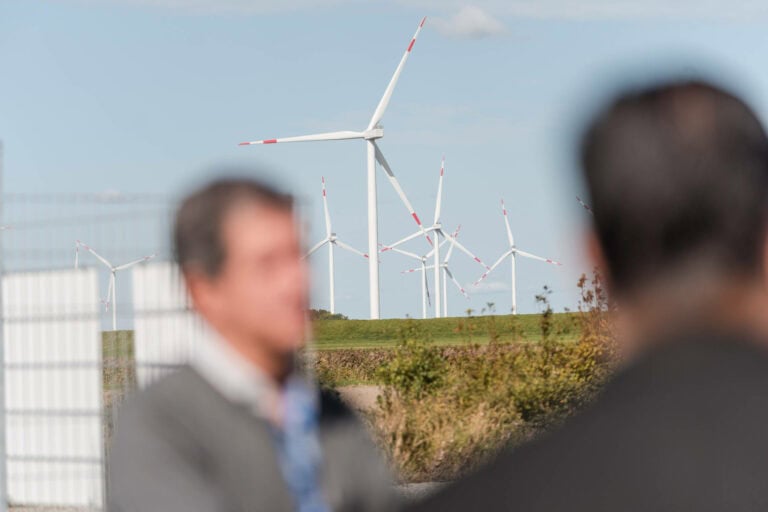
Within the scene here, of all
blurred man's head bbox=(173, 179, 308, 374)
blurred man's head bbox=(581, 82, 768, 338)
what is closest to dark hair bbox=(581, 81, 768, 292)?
blurred man's head bbox=(581, 82, 768, 338)

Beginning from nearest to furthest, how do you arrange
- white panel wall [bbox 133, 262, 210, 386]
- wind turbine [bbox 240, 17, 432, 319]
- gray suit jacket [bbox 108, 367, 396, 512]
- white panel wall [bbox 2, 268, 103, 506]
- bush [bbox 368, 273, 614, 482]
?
gray suit jacket [bbox 108, 367, 396, 512] < white panel wall [bbox 133, 262, 210, 386] < white panel wall [bbox 2, 268, 103, 506] < bush [bbox 368, 273, 614, 482] < wind turbine [bbox 240, 17, 432, 319]

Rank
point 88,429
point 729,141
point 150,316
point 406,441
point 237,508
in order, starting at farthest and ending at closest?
point 406,441 → point 88,429 → point 150,316 → point 237,508 → point 729,141

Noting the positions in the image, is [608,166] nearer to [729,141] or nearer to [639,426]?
[729,141]

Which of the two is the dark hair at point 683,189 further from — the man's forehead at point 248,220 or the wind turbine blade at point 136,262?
the wind turbine blade at point 136,262

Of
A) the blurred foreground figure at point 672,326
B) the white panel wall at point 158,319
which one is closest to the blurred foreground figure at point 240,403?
the blurred foreground figure at point 672,326

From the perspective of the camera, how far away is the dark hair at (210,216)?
2.01m

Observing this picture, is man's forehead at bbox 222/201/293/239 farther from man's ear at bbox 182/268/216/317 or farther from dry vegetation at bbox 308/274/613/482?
dry vegetation at bbox 308/274/613/482

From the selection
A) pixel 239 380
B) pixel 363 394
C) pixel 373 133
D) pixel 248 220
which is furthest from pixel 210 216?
pixel 373 133

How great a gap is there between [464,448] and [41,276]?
4.63 meters

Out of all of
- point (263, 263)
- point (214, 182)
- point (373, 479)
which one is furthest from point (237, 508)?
point (214, 182)

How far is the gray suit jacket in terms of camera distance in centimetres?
190

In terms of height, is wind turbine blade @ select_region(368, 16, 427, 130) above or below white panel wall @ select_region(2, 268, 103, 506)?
above

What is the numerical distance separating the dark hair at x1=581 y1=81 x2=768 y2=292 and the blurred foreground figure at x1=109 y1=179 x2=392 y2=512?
1027 mm

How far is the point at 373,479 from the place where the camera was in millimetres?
2082
